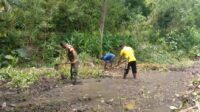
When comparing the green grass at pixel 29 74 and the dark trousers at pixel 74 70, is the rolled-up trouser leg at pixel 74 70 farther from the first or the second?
the green grass at pixel 29 74

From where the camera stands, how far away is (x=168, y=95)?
13.5m

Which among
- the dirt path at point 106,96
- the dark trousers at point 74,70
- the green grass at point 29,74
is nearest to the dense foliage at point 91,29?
the green grass at point 29,74

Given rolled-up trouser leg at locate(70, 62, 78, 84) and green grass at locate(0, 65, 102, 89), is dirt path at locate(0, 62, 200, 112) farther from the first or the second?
green grass at locate(0, 65, 102, 89)

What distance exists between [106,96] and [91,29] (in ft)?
39.4

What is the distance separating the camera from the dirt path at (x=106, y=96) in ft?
36.9

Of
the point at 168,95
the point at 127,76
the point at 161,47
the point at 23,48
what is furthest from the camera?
the point at 161,47

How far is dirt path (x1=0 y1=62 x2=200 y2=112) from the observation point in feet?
36.9

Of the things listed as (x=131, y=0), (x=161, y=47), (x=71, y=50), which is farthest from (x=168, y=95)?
(x=131, y=0)

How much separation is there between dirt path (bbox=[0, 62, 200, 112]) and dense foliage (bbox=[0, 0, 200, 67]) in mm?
3439

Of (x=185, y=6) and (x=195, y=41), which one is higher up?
(x=185, y=6)

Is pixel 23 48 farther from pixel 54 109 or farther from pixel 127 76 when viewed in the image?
pixel 54 109

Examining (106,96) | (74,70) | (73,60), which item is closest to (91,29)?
(73,60)

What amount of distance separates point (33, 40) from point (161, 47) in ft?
33.4

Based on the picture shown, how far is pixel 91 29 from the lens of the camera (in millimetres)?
24906
